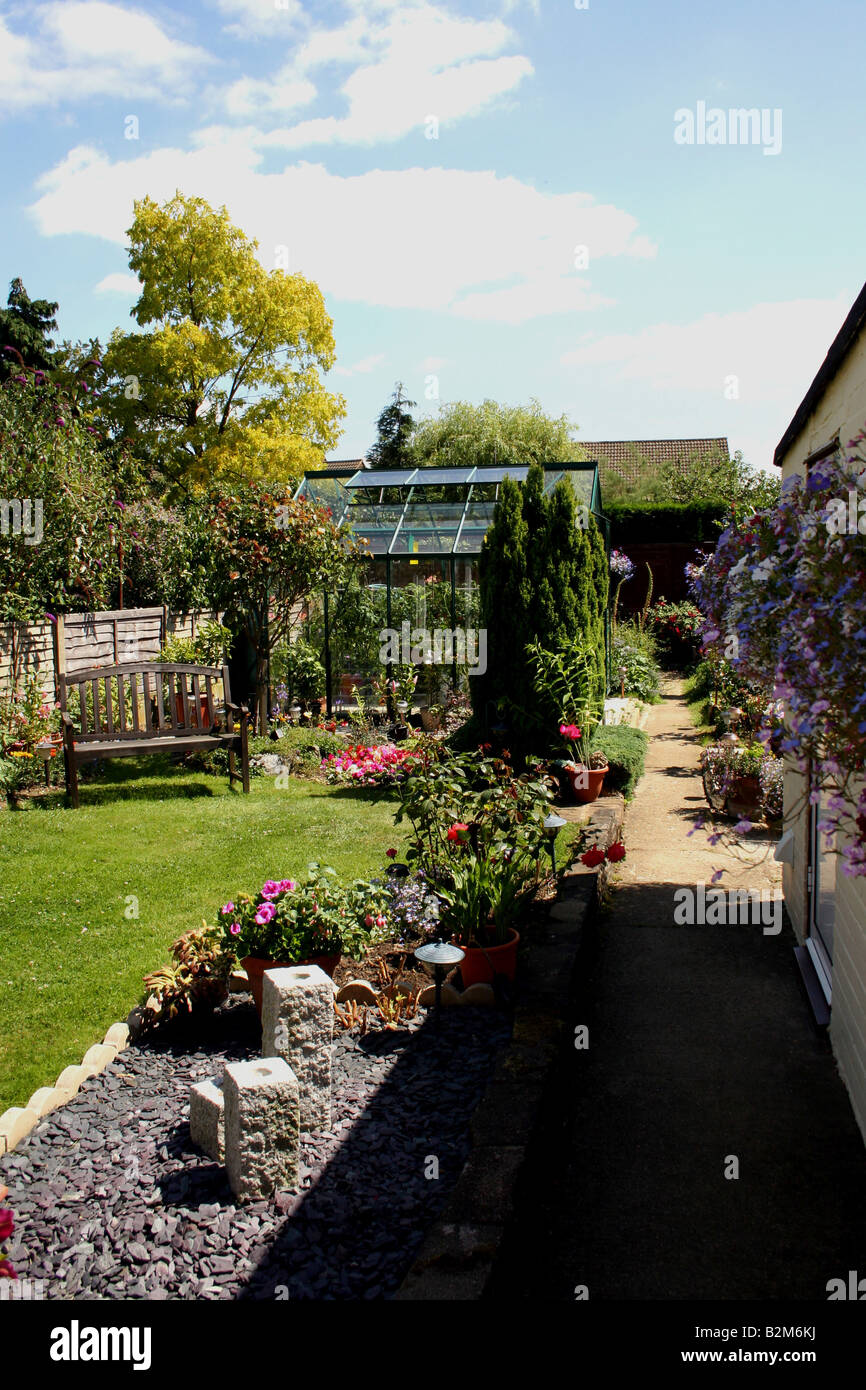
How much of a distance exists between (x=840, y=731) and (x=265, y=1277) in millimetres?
2146

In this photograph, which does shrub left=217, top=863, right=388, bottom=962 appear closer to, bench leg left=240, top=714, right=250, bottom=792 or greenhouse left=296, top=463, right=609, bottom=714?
bench leg left=240, top=714, right=250, bottom=792

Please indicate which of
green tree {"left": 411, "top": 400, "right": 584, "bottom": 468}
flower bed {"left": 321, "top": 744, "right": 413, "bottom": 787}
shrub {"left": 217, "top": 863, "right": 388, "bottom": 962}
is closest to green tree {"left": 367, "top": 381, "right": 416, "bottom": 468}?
green tree {"left": 411, "top": 400, "right": 584, "bottom": 468}

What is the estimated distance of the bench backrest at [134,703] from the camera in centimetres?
894

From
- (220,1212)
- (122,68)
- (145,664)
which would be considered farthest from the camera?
(145,664)

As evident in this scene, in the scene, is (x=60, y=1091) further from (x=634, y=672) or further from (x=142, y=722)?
(x=634, y=672)

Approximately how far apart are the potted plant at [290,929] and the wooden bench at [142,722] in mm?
4516

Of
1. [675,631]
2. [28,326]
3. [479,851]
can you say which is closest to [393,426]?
[28,326]

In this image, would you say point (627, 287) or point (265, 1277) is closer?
point (265, 1277)

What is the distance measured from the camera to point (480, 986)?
4414mm

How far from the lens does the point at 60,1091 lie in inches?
141

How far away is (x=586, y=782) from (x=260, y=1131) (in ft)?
19.6
